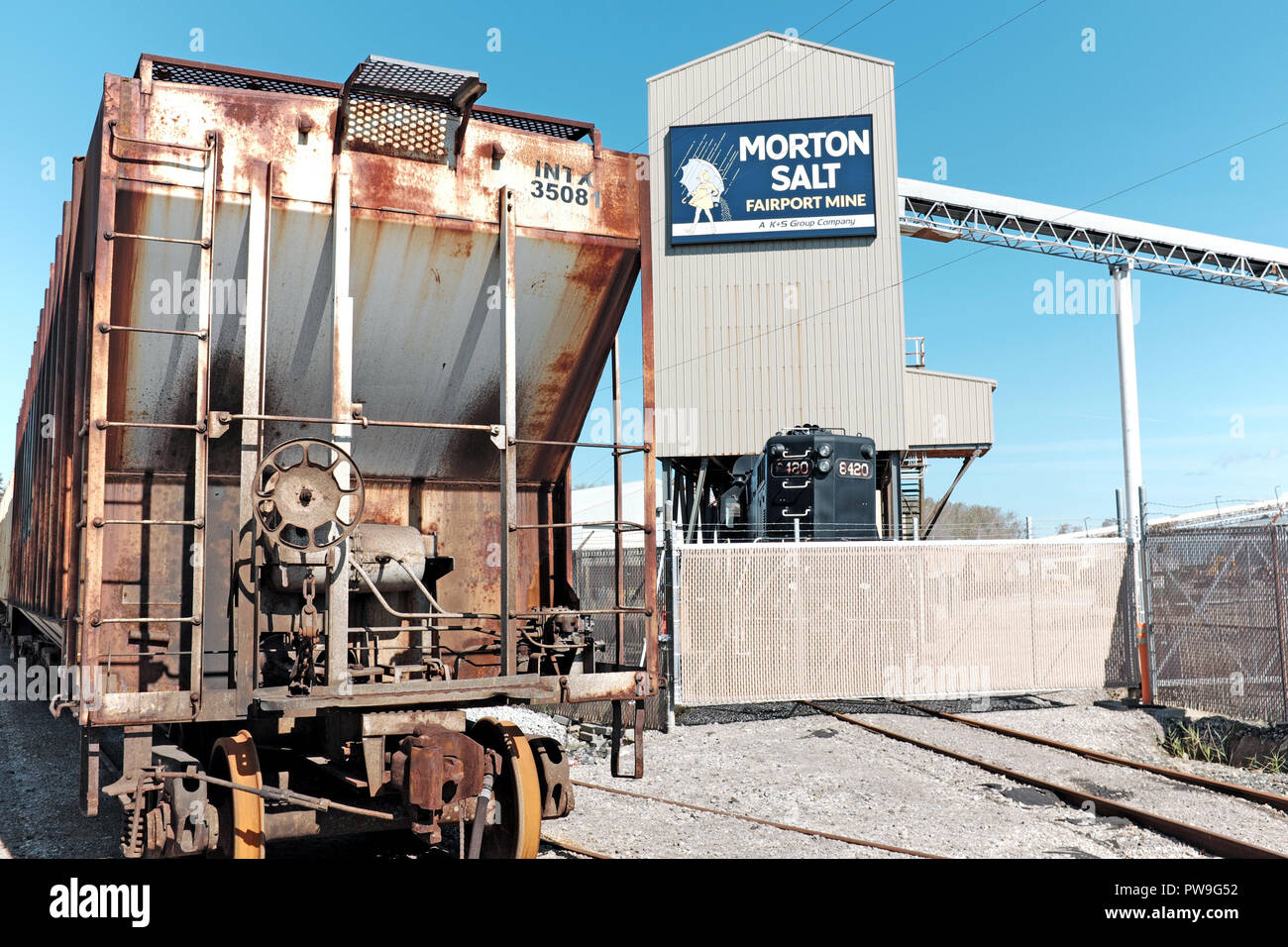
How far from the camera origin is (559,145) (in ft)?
20.6

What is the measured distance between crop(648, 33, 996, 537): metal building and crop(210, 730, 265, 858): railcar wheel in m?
18.5

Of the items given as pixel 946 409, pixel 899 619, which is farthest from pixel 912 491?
pixel 899 619

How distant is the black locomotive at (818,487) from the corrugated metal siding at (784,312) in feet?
17.4

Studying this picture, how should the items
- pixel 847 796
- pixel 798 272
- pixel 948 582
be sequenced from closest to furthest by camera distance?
1. pixel 847 796
2. pixel 948 582
3. pixel 798 272

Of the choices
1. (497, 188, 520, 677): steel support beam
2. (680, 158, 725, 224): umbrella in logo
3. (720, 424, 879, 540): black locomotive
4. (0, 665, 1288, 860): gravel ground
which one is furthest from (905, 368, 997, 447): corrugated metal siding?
(497, 188, 520, 677): steel support beam

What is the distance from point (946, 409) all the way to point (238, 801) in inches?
847

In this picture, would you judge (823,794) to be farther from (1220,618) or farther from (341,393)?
(1220,618)

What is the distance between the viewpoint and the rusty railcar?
197 inches

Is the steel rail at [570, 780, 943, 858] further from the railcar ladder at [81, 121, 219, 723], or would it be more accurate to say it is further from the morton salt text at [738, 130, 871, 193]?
the morton salt text at [738, 130, 871, 193]

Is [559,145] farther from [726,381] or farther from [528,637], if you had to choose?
[726,381]

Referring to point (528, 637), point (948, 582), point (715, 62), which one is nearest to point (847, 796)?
point (528, 637)

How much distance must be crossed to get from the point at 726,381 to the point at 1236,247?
614 inches
